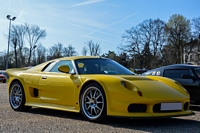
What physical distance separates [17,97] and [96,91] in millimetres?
2510

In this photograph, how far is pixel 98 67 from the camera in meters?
5.91

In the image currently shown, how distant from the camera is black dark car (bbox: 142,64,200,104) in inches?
299

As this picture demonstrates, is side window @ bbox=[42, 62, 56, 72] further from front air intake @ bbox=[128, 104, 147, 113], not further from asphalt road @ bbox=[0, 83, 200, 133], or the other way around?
front air intake @ bbox=[128, 104, 147, 113]

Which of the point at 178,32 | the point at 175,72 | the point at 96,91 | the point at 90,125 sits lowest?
the point at 90,125

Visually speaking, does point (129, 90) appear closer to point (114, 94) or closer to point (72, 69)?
point (114, 94)

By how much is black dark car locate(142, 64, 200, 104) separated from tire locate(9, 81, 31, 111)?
3991mm

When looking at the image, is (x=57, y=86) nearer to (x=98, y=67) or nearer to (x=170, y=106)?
(x=98, y=67)

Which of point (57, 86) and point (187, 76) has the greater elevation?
point (187, 76)

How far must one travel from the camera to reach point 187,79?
7887 mm

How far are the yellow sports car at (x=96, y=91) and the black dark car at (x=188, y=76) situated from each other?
195 centimetres

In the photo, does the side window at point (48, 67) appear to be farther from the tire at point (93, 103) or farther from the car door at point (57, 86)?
the tire at point (93, 103)

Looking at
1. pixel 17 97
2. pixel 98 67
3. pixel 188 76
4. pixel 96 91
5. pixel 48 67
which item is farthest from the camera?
pixel 188 76

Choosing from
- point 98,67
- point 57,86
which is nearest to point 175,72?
point 98,67

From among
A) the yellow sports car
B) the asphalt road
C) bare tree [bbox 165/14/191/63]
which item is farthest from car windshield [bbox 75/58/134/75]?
bare tree [bbox 165/14/191/63]
